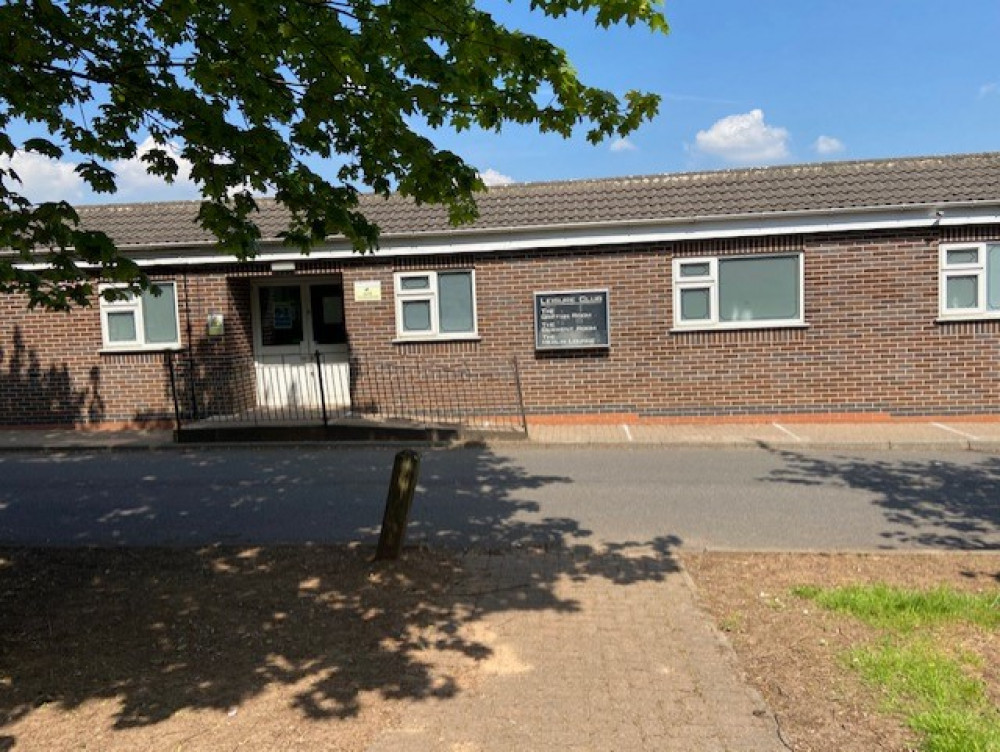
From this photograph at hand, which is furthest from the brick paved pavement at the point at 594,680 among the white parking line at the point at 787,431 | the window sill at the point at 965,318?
the window sill at the point at 965,318

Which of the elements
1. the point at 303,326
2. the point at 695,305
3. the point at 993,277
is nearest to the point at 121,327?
the point at 303,326

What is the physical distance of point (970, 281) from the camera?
11.7 m

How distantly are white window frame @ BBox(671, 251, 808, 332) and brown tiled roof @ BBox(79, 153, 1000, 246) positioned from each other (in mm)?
679

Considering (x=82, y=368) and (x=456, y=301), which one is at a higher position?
(x=456, y=301)

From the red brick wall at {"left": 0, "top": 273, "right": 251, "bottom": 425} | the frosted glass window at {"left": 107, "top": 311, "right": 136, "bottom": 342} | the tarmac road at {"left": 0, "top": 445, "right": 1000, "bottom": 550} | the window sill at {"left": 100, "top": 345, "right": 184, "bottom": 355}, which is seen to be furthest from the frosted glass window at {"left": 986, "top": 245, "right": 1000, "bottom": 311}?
the frosted glass window at {"left": 107, "top": 311, "right": 136, "bottom": 342}

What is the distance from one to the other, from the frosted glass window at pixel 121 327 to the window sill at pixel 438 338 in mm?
4559

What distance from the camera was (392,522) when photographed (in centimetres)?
539

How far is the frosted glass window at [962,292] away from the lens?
1166 cm

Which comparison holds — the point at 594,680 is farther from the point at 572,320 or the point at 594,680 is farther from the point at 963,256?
the point at 963,256

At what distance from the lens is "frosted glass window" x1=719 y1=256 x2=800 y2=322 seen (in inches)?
472

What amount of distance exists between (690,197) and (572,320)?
271 cm

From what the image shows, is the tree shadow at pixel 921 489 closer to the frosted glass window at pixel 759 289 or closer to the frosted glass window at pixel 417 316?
the frosted glass window at pixel 759 289

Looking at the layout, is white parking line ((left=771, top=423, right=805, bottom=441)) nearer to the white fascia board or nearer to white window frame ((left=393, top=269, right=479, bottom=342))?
the white fascia board

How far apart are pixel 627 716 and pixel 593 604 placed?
1280mm
